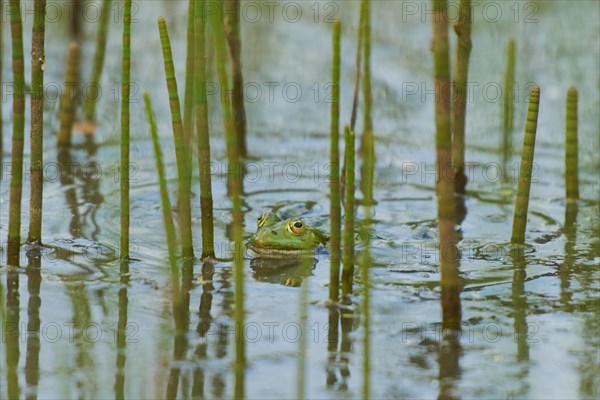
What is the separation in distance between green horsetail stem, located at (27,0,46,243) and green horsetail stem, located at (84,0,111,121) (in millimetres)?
3028

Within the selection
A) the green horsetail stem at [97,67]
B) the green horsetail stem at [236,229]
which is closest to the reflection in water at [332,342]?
the green horsetail stem at [236,229]

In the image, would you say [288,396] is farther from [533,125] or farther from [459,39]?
[459,39]

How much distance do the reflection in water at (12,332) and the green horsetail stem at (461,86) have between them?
2830mm

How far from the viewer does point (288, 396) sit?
389 centimetres

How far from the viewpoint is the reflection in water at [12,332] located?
12.9 ft

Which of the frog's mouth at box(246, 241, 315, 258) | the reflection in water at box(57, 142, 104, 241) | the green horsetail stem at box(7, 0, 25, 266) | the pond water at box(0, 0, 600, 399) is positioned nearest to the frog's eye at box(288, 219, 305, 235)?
the frog's mouth at box(246, 241, 315, 258)

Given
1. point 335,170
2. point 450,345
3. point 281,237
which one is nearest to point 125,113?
point 335,170

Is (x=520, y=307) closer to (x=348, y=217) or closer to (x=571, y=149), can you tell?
(x=348, y=217)

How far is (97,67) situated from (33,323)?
13.7 feet

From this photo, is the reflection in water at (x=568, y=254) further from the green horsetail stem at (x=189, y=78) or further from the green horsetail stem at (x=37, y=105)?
the green horsetail stem at (x=37, y=105)

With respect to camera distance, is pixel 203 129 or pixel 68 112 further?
pixel 68 112

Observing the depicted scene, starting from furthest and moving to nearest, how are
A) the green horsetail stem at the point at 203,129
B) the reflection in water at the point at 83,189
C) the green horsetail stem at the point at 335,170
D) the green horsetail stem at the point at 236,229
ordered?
the reflection in water at the point at 83,189 → the green horsetail stem at the point at 203,129 → the green horsetail stem at the point at 335,170 → the green horsetail stem at the point at 236,229

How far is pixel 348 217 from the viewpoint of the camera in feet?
15.0

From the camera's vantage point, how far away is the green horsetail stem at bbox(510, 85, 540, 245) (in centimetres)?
521
